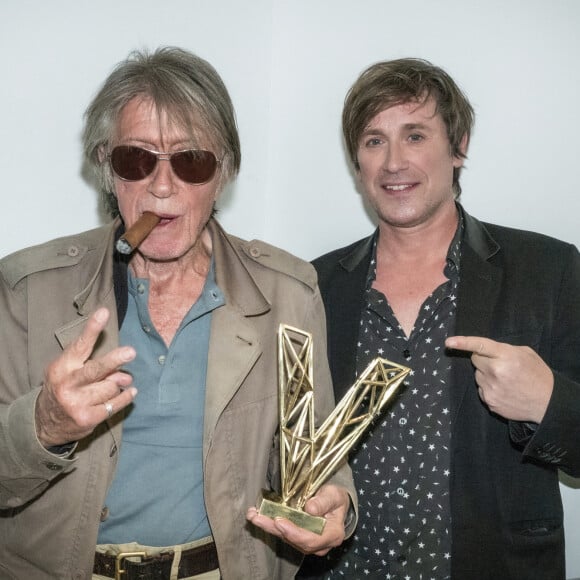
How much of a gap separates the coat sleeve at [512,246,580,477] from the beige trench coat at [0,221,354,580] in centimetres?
52

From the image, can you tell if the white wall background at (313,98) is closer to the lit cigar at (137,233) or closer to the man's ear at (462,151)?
the man's ear at (462,151)

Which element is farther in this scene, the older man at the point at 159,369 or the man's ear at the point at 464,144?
the man's ear at the point at 464,144

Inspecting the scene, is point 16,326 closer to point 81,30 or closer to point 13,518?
point 13,518

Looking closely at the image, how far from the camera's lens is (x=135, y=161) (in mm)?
1809

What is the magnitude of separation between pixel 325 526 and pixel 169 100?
1094 millimetres

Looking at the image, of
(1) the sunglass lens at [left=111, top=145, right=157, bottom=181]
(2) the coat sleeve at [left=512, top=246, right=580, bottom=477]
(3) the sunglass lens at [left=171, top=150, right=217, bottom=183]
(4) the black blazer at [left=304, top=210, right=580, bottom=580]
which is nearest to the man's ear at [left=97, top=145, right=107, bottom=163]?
(1) the sunglass lens at [left=111, top=145, right=157, bottom=181]

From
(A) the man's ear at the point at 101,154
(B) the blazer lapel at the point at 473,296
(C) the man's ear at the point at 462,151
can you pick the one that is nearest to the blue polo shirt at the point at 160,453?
(A) the man's ear at the point at 101,154

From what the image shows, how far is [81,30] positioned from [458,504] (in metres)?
1.74

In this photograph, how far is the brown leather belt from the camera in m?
1.68

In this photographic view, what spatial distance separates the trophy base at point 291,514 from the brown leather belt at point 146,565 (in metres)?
0.27

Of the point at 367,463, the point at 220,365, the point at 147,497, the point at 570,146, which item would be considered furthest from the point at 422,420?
the point at 570,146

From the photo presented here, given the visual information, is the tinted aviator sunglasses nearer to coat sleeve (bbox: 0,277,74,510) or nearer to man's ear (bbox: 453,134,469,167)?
coat sleeve (bbox: 0,277,74,510)

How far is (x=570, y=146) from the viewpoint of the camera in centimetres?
254

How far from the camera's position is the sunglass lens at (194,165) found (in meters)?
1.82
